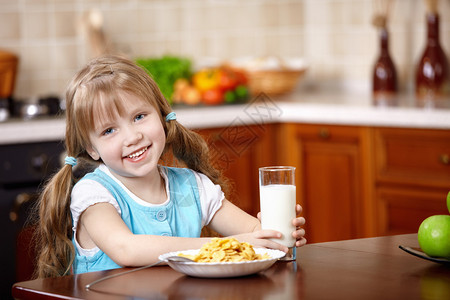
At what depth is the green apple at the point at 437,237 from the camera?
4.53ft

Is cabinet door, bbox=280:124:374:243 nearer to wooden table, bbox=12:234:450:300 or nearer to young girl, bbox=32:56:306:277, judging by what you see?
young girl, bbox=32:56:306:277

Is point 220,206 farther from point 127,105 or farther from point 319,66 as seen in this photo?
point 319,66

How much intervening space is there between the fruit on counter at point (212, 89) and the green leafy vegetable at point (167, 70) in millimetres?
37

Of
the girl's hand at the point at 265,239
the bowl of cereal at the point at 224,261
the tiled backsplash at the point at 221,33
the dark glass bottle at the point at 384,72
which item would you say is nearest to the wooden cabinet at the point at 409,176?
the dark glass bottle at the point at 384,72

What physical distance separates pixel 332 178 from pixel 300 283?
7.69 feet

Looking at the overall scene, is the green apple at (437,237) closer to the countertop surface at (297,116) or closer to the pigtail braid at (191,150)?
the pigtail braid at (191,150)

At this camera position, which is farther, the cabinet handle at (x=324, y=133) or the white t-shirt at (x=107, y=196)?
the cabinet handle at (x=324, y=133)

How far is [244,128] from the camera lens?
337cm

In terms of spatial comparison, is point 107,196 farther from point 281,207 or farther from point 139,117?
point 281,207

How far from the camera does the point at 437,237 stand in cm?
139

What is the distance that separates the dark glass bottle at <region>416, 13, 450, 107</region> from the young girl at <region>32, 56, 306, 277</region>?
2130 millimetres

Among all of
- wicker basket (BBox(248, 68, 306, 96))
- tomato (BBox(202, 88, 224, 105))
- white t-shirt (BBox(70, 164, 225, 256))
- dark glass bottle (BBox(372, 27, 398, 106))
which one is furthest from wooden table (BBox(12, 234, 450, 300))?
dark glass bottle (BBox(372, 27, 398, 106))

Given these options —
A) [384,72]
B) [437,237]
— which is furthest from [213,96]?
[437,237]

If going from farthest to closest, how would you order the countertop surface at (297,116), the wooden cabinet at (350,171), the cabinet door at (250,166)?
1. the cabinet door at (250,166)
2. the wooden cabinet at (350,171)
3. the countertop surface at (297,116)
